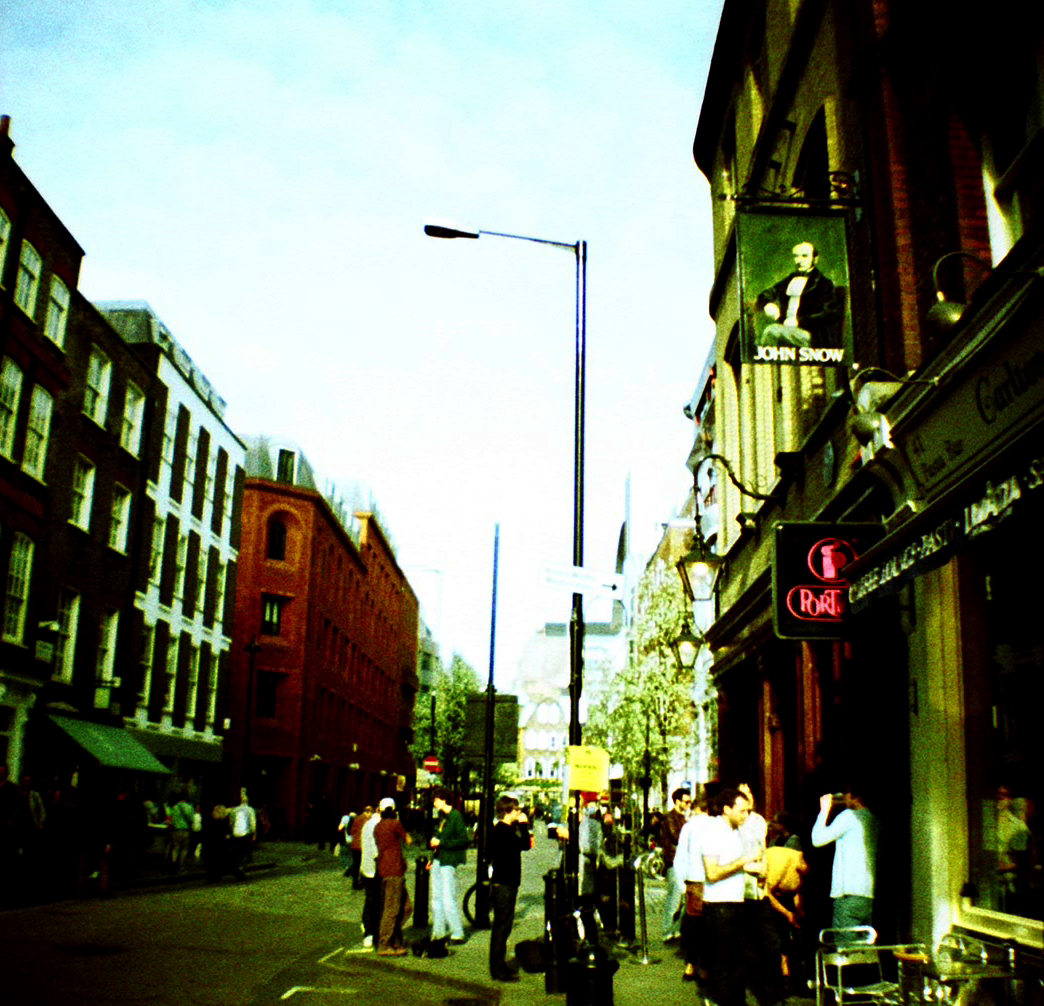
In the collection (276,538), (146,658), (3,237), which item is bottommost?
(146,658)

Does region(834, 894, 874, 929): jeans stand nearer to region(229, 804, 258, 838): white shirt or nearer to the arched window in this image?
region(229, 804, 258, 838): white shirt

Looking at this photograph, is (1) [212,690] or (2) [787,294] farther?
(1) [212,690]

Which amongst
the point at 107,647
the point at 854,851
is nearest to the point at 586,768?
the point at 854,851

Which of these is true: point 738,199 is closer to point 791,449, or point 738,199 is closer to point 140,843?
point 791,449

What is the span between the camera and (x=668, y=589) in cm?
4200

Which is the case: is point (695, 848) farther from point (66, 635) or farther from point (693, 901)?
point (66, 635)

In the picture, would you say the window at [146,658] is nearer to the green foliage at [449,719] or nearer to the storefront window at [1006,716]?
the storefront window at [1006,716]

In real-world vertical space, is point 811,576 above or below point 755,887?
above

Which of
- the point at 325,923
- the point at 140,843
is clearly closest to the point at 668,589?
the point at 140,843

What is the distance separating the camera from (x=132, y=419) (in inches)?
1233

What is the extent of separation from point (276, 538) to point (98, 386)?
22.0m

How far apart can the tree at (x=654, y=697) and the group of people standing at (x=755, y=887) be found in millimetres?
25652

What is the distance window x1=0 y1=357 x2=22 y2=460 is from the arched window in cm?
2640

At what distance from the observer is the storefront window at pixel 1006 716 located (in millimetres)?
7629
